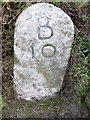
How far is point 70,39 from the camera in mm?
2033

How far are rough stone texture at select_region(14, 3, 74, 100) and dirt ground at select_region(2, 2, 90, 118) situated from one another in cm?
8

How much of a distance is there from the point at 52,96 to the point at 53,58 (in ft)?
0.84

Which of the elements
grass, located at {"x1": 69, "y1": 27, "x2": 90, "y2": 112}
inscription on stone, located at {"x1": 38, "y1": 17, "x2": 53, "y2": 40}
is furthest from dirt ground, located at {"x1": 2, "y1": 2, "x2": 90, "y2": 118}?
inscription on stone, located at {"x1": 38, "y1": 17, "x2": 53, "y2": 40}

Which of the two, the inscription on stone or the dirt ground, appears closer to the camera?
the inscription on stone

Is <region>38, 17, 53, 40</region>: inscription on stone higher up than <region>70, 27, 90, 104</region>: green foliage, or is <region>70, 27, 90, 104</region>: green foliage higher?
<region>38, 17, 53, 40</region>: inscription on stone

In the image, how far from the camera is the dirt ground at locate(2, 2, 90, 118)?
2184mm

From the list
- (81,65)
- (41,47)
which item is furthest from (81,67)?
(41,47)

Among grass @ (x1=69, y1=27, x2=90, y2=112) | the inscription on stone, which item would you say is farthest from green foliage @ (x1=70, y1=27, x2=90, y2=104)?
the inscription on stone

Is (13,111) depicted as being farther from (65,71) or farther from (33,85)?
(65,71)

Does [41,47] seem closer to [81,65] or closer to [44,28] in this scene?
[44,28]

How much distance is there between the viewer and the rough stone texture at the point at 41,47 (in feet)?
6.56

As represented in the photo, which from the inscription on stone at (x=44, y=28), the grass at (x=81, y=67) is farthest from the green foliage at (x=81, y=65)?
the inscription on stone at (x=44, y=28)

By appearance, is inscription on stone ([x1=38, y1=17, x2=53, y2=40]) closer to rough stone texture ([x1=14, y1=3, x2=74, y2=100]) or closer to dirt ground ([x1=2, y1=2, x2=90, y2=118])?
rough stone texture ([x1=14, y1=3, x2=74, y2=100])

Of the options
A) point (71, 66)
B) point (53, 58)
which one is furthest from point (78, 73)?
point (53, 58)
